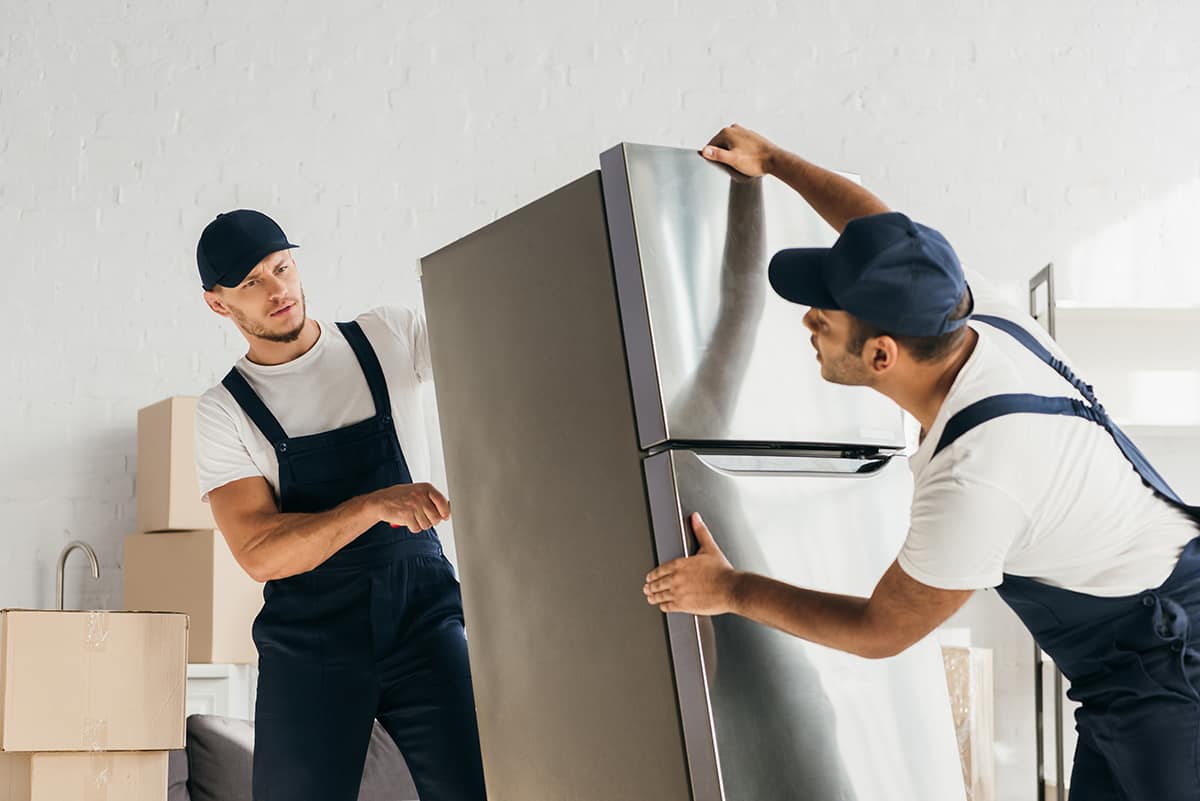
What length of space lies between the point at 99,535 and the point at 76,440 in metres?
0.30

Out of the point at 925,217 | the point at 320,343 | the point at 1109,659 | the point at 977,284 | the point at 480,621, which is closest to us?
the point at 1109,659

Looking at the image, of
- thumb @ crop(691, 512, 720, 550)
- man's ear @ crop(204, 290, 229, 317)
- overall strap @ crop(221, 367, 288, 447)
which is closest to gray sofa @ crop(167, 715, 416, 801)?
overall strap @ crop(221, 367, 288, 447)

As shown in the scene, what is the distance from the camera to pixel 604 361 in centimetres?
179

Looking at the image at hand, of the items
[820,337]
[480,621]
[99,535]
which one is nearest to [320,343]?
[480,621]

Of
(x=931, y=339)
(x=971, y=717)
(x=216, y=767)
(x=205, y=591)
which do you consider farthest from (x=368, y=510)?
(x=971, y=717)

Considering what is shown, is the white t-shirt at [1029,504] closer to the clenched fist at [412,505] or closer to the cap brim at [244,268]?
the clenched fist at [412,505]

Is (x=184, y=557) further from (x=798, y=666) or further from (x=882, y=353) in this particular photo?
(x=882, y=353)

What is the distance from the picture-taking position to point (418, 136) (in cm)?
431

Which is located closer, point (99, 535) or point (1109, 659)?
point (1109, 659)

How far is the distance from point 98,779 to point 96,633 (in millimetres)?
296

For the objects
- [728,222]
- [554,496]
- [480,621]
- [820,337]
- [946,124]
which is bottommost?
[480,621]

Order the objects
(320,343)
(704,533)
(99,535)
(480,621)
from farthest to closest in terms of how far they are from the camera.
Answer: (99,535) < (320,343) < (480,621) < (704,533)

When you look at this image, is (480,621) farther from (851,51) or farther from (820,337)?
(851,51)

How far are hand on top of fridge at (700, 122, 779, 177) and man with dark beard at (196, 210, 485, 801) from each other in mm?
683
